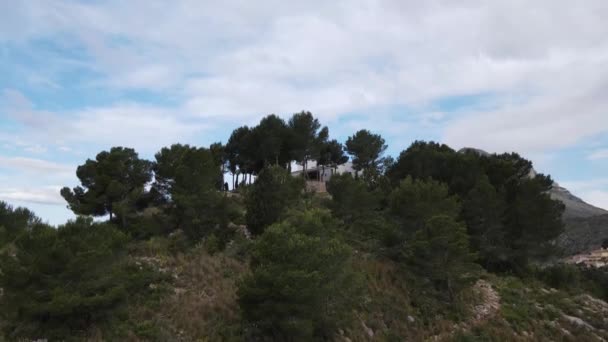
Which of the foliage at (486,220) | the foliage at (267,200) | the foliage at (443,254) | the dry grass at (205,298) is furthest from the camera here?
the foliage at (486,220)

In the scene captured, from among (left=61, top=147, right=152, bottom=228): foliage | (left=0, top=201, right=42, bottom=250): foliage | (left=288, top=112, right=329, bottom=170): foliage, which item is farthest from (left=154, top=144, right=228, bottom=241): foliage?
(left=288, top=112, right=329, bottom=170): foliage

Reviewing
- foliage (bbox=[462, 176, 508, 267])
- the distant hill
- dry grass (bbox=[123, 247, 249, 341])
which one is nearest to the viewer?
dry grass (bbox=[123, 247, 249, 341])

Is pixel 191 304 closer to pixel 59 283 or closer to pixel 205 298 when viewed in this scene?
pixel 205 298

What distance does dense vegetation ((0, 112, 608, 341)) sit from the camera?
40.3ft

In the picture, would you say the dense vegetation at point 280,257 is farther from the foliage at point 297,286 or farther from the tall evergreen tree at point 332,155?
the tall evergreen tree at point 332,155

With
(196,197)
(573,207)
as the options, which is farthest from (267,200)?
(573,207)

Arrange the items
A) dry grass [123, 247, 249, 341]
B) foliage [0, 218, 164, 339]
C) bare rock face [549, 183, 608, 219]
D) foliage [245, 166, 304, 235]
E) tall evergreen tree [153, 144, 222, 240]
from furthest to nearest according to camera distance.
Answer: bare rock face [549, 183, 608, 219] < foliage [245, 166, 304, 235] < tall evergreen tree [153, 144, 222, 240] < dry grass [123, 247, 249, 341] < foliage [0, 218, 164, 339]

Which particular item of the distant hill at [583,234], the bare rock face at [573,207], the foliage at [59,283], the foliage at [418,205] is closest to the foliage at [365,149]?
the distant hill at [583,234]

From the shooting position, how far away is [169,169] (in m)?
24.0

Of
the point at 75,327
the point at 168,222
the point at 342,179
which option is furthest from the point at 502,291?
the point at 75,327

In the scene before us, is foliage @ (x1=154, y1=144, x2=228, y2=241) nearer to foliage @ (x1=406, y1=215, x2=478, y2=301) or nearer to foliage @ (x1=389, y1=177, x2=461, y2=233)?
foliage @ (x1=389, y1=177, x2=461, y2=233)

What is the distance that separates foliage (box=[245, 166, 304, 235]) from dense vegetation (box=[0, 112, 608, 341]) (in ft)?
0.24

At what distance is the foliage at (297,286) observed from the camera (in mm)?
12727

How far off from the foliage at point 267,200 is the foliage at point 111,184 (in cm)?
756
